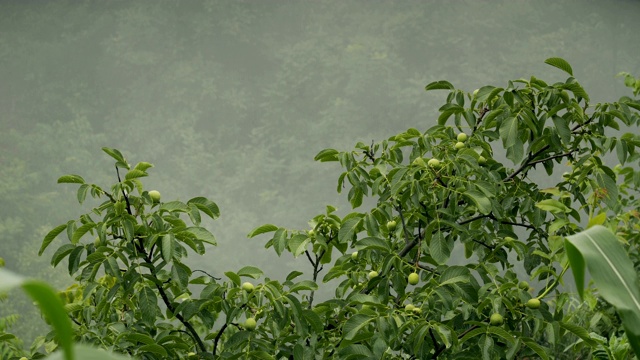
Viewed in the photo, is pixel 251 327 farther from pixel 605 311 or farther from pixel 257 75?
pixel 257 75

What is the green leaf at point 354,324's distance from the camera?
57.7 inches

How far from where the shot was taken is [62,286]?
13.6 ft

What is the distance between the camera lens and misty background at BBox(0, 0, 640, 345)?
4.20 m

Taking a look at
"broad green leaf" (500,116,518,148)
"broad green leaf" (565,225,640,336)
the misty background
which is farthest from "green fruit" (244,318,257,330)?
the misty background

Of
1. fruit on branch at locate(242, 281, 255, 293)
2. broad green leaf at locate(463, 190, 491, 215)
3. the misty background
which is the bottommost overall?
fruit on branch at locate(242, 281, 255, 293)

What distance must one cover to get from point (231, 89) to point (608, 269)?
3.77m

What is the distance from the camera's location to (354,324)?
1.48m

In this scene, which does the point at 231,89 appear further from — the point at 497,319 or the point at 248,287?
→ the point at 497,319

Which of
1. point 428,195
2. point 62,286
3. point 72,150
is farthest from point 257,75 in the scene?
point 428,195

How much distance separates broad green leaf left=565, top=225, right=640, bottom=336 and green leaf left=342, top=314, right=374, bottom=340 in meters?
0.79

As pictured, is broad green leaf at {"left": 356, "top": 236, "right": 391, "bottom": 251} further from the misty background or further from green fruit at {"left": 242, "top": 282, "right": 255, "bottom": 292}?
the misty background

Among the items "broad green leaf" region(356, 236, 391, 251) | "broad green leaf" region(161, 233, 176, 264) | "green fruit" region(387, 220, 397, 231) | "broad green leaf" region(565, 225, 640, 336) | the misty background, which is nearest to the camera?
"broad green leaf" region(565, 225, 640, 336)

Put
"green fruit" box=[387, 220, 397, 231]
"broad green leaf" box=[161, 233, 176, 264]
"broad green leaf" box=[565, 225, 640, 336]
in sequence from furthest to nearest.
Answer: "green fruit" box=[387, 220, 397, 231] < "broad green leaf" box=[161, 233, 176, 264] < "broad green leaf" box=[565, 225, 640, 336]

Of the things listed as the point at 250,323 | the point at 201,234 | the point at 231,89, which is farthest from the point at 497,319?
the point at 231,89
